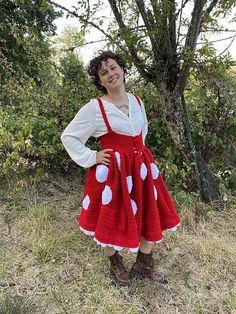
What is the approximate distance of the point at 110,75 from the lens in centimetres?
202

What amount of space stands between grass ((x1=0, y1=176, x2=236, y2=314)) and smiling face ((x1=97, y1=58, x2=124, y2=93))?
1169mm

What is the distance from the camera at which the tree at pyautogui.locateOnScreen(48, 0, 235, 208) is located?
2688 millimetres

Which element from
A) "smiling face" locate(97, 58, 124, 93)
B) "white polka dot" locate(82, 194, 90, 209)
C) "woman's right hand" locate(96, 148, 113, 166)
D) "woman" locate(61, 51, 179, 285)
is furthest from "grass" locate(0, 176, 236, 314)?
"smiling face" locate(97, 58, 124, 93)

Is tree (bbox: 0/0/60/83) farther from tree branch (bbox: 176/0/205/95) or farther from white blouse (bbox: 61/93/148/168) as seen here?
white blouse (bbox: 61/93/148/168)

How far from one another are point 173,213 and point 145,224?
0.21m

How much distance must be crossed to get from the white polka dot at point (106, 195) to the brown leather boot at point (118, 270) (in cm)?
41

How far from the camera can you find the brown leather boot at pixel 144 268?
2.30 m

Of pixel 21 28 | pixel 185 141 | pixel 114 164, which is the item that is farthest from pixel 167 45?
pixel 21 28

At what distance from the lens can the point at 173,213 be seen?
2262mm

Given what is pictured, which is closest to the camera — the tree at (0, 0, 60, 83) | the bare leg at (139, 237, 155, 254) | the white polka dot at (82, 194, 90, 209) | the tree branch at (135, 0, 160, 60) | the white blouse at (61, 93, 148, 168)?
the white blouse at (61, 93, 148, 168)

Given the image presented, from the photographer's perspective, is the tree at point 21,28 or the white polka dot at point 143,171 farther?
the tree at point 21,28

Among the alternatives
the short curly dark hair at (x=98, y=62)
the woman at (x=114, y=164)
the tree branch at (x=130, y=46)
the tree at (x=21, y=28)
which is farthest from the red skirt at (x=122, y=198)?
the tree at (x=21, y=28)

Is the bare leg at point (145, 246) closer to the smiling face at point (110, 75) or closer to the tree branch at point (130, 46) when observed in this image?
the smiling face at point (110, 75)

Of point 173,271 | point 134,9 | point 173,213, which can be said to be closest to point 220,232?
point 173,271
